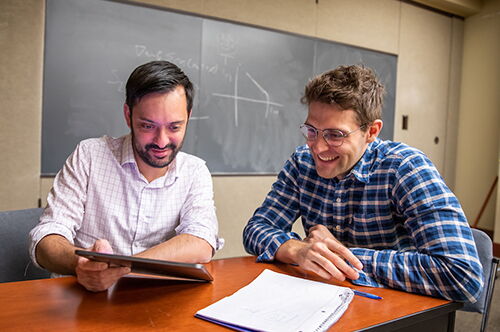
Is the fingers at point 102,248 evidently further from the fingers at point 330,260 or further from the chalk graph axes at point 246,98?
the chalk graph axes at point 246,98

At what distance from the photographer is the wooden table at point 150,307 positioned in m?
0.89

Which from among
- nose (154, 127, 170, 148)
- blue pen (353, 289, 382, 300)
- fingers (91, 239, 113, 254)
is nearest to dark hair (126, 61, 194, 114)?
nose (154, 127, 170, 148)

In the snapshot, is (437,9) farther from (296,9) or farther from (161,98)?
(161,98)

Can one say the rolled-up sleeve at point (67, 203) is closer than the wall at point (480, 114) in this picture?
Yes

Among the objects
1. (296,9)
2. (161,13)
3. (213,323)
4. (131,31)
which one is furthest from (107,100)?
(213,323)

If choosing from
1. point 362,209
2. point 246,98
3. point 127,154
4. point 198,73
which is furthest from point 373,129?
point 246,98

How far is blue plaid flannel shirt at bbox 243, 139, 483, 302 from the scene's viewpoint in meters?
1.19

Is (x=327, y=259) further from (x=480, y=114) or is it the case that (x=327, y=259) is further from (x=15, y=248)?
(x=480, y=114)

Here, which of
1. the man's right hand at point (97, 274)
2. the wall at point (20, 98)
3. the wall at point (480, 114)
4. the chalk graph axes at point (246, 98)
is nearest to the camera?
the man's right hand at point (97, 274)

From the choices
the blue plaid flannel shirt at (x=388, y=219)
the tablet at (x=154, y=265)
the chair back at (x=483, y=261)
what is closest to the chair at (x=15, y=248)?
the tablet at (x=154, y=265)

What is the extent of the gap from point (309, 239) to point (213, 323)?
525mm

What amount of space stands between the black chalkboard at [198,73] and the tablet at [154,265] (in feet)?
6.90

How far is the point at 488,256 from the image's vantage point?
1.46 metres

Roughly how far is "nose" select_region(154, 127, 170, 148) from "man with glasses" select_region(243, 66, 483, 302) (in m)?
0.44
